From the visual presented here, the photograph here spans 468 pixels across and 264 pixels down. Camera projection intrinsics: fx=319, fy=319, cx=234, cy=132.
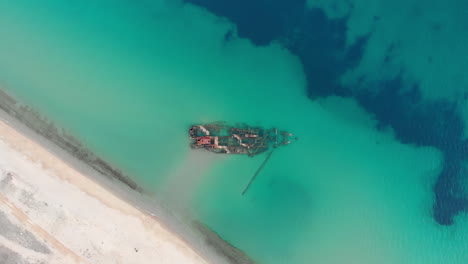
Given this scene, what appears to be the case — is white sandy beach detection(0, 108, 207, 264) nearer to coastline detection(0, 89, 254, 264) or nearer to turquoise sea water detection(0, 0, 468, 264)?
coastline detection(0, 89, 254, 264)

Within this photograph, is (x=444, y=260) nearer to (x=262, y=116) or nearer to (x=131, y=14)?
(x=262, y=116)

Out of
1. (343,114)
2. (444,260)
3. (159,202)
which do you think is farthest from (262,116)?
(444,260)

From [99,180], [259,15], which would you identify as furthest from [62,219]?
[259,15]

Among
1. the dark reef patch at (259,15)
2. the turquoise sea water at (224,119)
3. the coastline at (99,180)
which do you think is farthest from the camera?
the dark reef patch at (259,15)

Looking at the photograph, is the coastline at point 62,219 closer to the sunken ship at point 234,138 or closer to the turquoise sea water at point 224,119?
the turquoise sea water at point 224,119

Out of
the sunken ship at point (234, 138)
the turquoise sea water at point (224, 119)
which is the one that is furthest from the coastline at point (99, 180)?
the sunken ship at point (234, 138)

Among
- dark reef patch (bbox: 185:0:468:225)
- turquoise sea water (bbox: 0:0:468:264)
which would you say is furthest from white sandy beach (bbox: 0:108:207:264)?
dark reef patch (bbox: 185:0:468:225)

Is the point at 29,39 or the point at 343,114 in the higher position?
the point at 343,114
